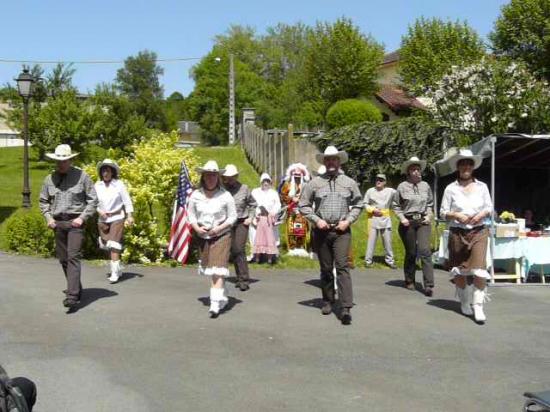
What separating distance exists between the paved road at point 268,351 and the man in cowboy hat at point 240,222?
28 centimetres

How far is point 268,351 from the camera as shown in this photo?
21.8ft

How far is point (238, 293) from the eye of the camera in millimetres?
9609

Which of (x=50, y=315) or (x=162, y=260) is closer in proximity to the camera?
(x=50, y=315)

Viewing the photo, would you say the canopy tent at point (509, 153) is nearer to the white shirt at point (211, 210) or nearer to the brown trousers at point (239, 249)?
the brown trousers at point (239, 249)

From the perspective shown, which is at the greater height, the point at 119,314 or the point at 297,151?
the point at 297,151

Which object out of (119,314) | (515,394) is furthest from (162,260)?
Result: (515,394)

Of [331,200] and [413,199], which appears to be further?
[413,199]

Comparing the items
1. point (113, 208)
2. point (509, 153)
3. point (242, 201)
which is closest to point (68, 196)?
point (113, 208)

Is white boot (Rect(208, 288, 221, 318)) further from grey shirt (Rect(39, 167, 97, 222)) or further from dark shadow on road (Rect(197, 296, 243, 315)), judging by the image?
grey shirt (Rect(39, 167, 97, 222))

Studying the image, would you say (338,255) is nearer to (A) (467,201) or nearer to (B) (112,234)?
(A) (467,201)

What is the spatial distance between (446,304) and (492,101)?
41.3 feet

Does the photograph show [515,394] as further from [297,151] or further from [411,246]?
[297,151]

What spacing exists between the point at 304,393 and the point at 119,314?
3.36 metres

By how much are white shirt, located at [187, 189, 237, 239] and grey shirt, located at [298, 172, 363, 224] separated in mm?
832
